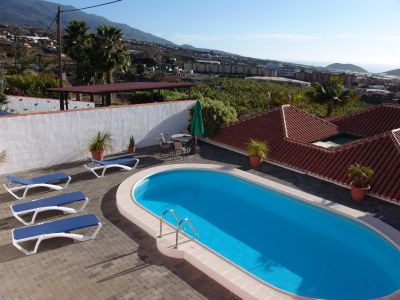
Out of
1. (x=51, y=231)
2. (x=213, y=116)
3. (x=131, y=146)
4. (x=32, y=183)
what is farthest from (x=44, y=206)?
(x=213, y=116)

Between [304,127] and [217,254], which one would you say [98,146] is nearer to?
[217,254]

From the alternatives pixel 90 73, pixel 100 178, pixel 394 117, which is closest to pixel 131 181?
pixel 100 178

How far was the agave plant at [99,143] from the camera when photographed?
54.6ft

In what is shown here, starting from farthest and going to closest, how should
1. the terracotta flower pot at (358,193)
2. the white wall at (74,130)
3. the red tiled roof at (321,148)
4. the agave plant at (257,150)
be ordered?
the agave plant at (257,150)
the white wall at (74,130)
the red tiled roof at (321,148)
the terracotta flower pot at (358,193)

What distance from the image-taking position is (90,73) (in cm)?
3788

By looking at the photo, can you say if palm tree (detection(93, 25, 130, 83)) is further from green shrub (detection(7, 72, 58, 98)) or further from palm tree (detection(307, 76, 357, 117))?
palm tree (detection(307, 76, 357, 117))

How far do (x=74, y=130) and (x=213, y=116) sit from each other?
307 inches

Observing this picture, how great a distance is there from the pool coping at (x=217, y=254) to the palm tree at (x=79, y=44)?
26196 millimetres

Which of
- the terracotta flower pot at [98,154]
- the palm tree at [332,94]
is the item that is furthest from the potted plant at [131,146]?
the palm tree at [332,94]

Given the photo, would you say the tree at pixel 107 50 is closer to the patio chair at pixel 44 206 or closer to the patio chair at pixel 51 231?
the patio chair at pixel 44 206

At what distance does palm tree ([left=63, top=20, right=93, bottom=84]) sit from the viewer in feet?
125

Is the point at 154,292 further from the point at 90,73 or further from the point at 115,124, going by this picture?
the point at 90,73

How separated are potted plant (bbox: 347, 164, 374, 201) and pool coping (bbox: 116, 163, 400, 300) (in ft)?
3.49

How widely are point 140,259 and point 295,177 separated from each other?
351 inches
